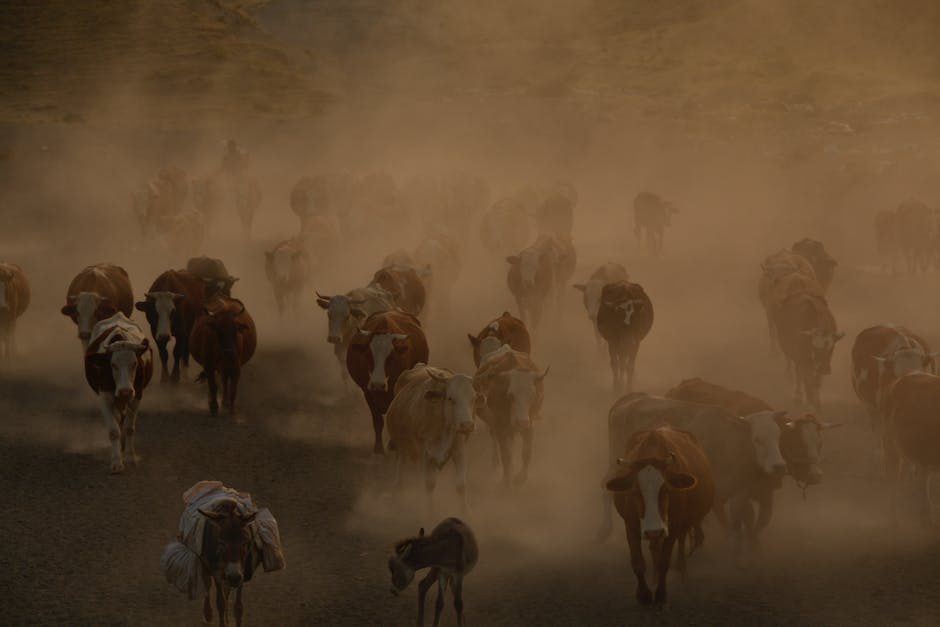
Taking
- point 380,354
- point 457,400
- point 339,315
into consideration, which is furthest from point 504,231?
point 457,400

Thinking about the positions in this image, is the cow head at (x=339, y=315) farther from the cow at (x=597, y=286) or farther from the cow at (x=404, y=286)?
the cow at (x=597, y=286)

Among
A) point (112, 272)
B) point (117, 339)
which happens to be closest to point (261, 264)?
point (112, 272)

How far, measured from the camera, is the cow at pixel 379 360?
18.2 metres

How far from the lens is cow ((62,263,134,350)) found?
21531mm

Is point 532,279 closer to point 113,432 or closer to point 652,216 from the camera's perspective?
point 652,216

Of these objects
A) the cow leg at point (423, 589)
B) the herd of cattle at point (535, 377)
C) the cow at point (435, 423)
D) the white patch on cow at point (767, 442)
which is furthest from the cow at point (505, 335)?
the cow leg at point (423, 589)

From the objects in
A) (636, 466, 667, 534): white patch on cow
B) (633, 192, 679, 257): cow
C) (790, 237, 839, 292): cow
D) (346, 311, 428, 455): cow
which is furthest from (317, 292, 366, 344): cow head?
(633, 192, 679, 257): cow

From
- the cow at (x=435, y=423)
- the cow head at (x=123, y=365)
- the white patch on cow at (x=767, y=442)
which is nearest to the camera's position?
the white patch on cow at (x=767, y=442)

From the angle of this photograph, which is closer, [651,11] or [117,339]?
[117,339]

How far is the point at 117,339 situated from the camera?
17.7m

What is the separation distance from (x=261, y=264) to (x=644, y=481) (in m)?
23.2

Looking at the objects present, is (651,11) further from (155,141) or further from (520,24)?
(155,141)

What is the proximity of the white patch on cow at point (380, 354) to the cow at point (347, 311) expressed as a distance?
2.45 m

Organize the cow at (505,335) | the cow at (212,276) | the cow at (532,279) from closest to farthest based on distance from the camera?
the cow at (505,335) → the cow at (212,276) → the cow at (532,279)
